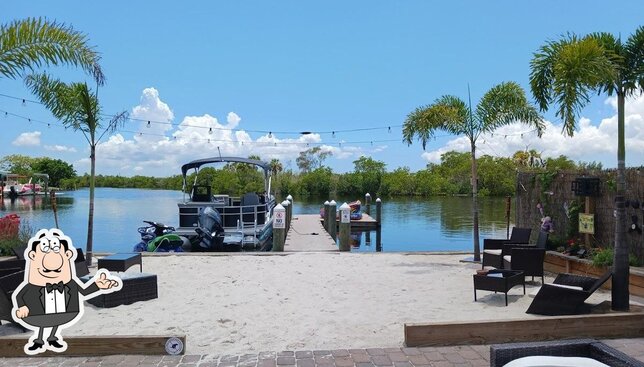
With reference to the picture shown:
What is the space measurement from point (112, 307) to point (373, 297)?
3.18 metres

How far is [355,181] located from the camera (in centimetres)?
6388

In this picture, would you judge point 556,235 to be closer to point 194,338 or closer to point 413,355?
point 413,355

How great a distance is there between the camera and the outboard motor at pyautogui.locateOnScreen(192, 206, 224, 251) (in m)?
13.1

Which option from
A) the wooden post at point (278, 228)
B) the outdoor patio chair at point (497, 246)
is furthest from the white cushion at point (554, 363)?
the wooden post at point (278, 228)

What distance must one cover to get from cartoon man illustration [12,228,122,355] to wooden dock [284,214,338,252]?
9147mm

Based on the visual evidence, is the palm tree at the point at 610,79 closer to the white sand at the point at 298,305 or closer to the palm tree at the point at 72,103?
the white sand at the point at 298,305

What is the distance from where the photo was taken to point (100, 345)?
4004 millimetres

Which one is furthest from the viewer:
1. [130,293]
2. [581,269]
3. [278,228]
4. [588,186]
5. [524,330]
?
[278,228]

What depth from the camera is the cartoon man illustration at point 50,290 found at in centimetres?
358

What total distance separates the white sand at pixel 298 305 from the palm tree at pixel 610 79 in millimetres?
1174

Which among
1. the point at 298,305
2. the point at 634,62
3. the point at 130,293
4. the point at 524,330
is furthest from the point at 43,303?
the point at 634,62

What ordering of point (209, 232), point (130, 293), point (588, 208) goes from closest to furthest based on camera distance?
point (130, 293)
point (588, 208)
point (209, 232)

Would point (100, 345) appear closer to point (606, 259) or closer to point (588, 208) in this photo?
point (606, 259)

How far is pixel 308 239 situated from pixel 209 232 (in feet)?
12.1
